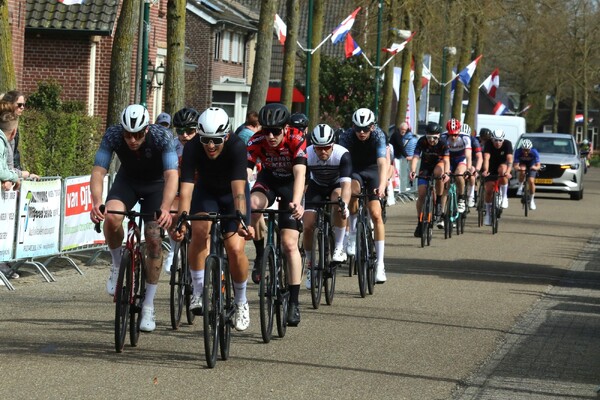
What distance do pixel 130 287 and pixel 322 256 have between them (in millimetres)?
3298

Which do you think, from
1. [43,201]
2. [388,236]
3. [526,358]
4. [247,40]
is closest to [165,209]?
[526,358]

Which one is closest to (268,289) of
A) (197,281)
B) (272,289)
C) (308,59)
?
(272,289)

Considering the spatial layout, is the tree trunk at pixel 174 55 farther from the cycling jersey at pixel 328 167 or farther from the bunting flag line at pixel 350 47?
the bunting flag line at pixel 350 47

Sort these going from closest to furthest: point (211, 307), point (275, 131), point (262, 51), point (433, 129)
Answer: point (211, 307) < point (275, 131) < point (433, 129) < point (262, 51)

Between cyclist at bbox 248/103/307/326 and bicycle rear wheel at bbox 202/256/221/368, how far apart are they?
1.43 m

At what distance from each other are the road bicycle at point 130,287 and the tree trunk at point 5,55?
6.88m

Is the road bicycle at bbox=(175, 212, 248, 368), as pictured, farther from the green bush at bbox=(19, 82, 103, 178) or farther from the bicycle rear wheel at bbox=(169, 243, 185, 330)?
the green bush at bbox=(19, 82, 103, 178)

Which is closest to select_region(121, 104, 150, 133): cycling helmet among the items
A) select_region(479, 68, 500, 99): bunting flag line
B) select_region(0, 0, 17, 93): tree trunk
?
select_region(0, 0, 17, 93): tree trunk

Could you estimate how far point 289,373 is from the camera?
9016mm

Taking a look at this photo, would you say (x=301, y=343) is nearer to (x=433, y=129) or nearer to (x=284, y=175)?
(x=284, y=175)

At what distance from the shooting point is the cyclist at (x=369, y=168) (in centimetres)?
1470

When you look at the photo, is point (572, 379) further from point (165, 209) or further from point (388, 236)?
point (388, 236)

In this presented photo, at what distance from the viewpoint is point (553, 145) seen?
4025 centimetres

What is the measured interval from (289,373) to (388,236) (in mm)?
13994
